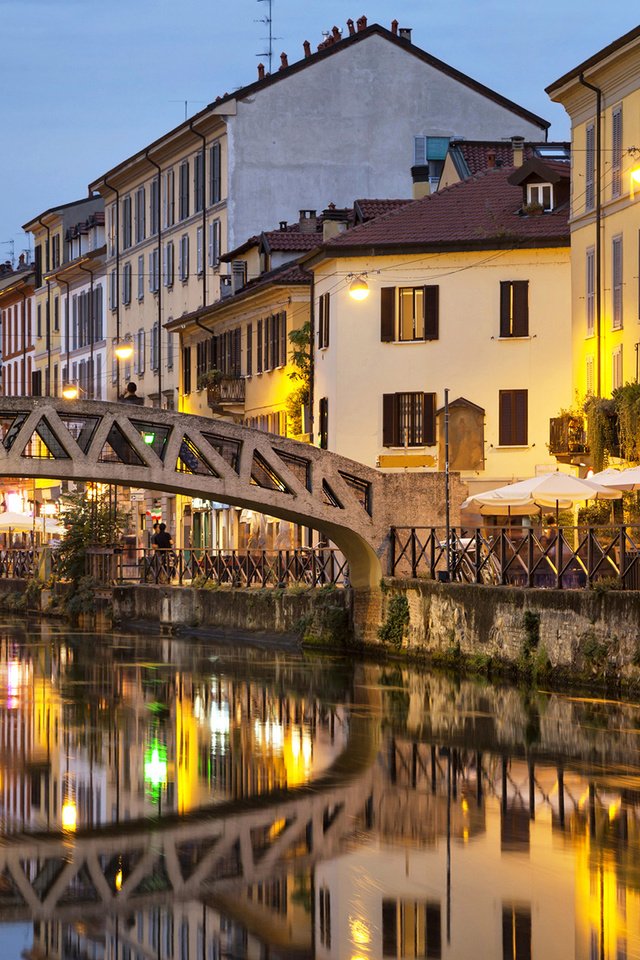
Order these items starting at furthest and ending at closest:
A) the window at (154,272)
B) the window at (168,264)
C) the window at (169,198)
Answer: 1. the window at (154,272)
2. the window at (168,264)
3. the window at (169,198)

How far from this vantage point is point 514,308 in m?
53.3

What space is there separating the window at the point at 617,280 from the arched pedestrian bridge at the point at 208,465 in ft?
19.0

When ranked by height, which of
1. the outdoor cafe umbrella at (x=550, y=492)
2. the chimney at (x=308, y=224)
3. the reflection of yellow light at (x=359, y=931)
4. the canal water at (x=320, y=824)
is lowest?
the reflection of yellow light at (x=359, y=931)

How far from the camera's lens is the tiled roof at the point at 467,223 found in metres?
52.9

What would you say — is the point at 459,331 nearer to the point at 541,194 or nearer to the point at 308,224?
the point at 541,194

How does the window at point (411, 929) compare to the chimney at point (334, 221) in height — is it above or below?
below

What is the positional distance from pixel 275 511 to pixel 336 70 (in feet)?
110

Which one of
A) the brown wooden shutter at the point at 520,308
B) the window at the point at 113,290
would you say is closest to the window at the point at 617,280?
the brown wooden shutter at the point at 520,308

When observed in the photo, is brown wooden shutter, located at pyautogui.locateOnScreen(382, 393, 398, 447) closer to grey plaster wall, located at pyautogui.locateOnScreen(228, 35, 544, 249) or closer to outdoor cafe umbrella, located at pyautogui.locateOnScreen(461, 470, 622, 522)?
outdoor cafe umbrella, located at pyautogui.locateOnScreen(461, 470, 622, 522)

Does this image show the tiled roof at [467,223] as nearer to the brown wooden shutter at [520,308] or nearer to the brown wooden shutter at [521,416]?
the brown wooden shutter at [520,308]

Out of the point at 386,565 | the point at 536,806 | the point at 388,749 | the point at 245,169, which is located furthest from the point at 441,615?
the point at 245,169

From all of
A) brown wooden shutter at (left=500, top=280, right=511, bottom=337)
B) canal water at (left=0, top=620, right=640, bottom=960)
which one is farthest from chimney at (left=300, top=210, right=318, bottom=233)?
canal water at (left=0, top=620, right=640, bottom=960)

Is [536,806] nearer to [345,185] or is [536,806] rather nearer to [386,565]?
[386,565]

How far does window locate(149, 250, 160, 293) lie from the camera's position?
80812mm
